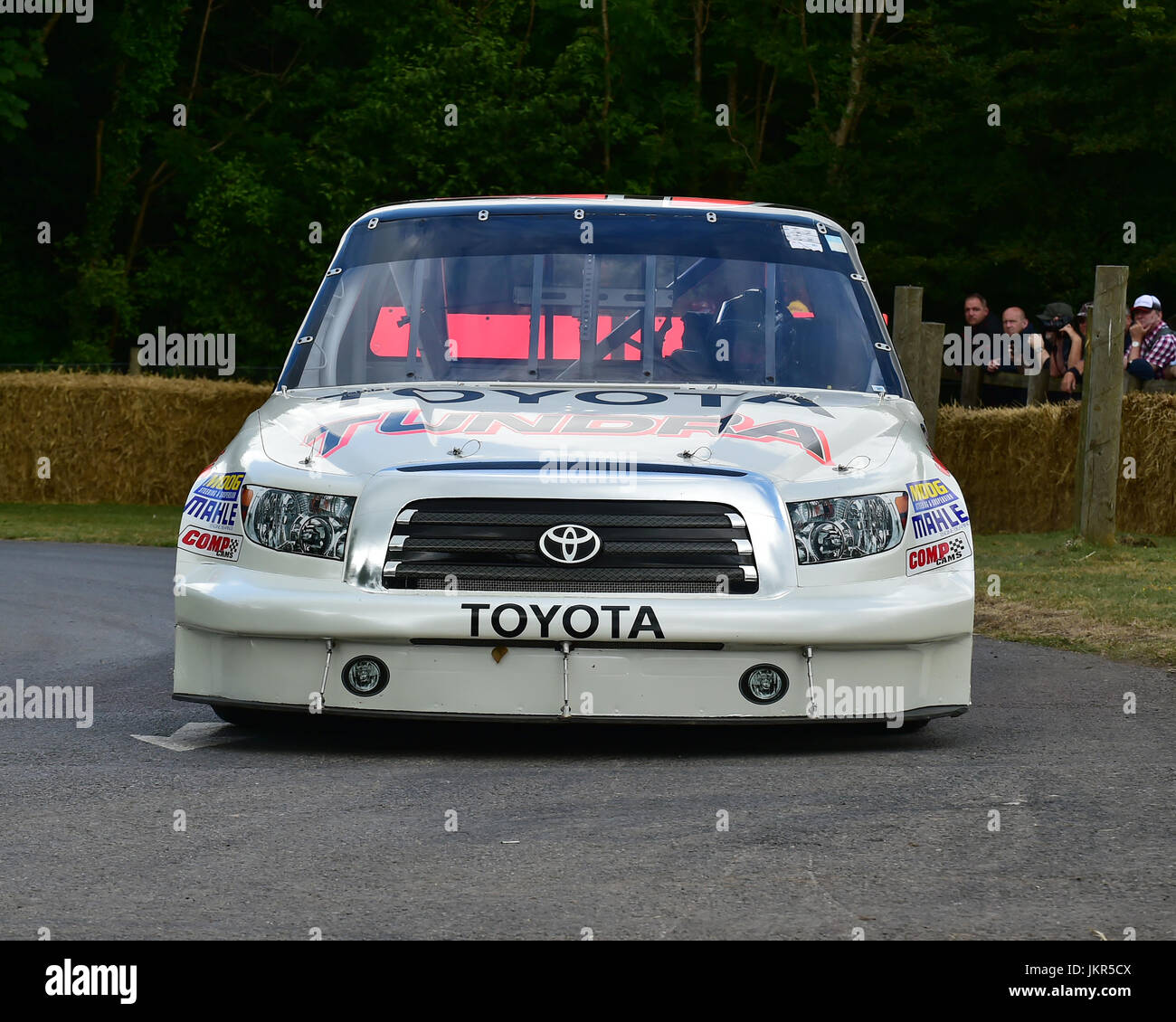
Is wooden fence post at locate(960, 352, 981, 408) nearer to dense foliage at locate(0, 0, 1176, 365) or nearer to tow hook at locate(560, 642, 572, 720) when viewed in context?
dense foliage at locate(0, 0, 1176, 365)

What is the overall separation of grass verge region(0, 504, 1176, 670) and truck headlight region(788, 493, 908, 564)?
10.4ft

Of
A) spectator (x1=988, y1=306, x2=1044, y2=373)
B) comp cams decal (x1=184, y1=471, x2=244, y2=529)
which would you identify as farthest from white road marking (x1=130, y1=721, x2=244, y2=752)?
spectator (x1=988, y1=306, x2=1044, y2=373)

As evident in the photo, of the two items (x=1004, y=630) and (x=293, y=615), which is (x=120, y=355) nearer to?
(x=1004, y=630)

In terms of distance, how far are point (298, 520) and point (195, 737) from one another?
1073mm

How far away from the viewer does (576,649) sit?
6.58 meters

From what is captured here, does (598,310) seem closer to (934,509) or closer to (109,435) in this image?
(934,509)

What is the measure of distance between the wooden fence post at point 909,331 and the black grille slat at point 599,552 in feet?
42.3

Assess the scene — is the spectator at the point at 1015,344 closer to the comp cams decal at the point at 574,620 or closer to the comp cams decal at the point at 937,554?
the comp cams decal at the point at 937,554

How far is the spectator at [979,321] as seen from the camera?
19.3m

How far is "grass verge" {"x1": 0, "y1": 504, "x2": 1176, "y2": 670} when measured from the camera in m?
10.6

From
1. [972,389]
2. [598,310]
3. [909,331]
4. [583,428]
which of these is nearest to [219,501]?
[583,428]

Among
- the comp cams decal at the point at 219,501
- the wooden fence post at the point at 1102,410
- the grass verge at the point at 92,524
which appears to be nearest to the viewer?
the comp cams decal at the point at 219,501

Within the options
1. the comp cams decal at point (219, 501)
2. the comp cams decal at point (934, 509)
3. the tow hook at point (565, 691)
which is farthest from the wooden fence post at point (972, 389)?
the tow hook at point (565, 691)

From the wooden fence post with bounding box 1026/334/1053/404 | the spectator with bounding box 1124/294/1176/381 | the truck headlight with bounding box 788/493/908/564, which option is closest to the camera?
the truck headlight with bounding box 788/493/908/564
